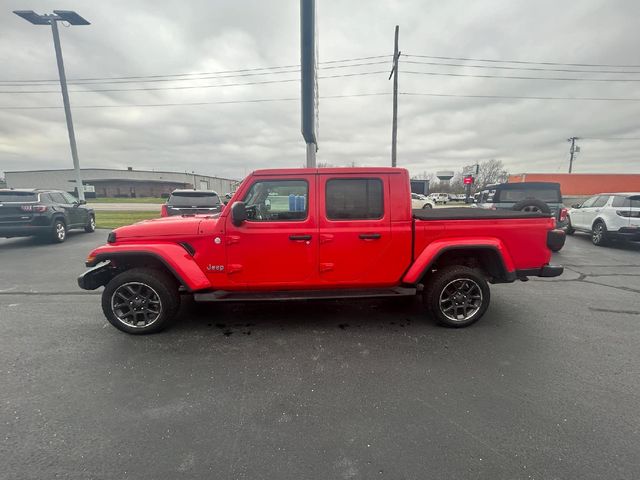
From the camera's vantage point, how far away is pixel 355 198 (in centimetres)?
344

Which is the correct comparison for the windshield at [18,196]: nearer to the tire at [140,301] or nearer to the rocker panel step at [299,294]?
the tire at [140,301]

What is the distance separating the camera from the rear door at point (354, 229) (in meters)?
3.38

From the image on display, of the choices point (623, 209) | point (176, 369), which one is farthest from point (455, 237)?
point (623, 209)

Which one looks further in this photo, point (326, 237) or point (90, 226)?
point (90, 226)

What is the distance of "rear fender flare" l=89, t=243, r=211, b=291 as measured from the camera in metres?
3.25

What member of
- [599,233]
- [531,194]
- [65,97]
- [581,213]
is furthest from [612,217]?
[65,97]

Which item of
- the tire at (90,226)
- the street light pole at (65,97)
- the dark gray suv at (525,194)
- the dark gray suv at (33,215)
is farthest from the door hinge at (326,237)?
the street light pole at (65,97)

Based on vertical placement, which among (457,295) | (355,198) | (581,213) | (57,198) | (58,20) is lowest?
(457,295)

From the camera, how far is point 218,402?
7.57 ft

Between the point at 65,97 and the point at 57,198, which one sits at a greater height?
the point at 65,97

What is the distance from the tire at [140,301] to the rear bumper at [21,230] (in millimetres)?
7571

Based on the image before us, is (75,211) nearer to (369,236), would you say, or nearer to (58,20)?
(58,20)

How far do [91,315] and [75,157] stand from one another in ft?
45.5

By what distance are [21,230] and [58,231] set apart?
0.84 metres
